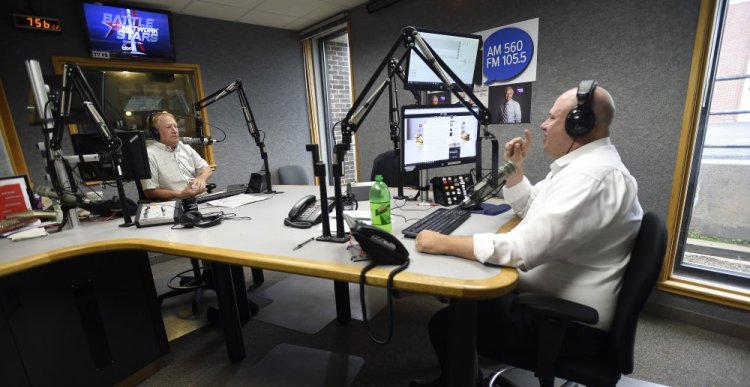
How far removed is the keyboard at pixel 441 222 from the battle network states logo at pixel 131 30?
3272 millimetres

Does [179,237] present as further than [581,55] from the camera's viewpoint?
No

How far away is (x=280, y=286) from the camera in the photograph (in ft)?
8.58

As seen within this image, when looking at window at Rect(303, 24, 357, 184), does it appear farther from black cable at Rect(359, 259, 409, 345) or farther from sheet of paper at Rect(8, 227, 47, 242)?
black cable at Rect(359, 259, 409, 345)

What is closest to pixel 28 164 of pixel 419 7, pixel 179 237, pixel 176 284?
pixel 176 284

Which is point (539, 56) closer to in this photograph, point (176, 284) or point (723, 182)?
point (723, 182)

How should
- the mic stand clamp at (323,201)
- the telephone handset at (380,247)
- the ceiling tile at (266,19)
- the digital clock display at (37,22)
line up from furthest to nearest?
1. the ceiling tile at (266,19)
2. the digital clock display at (37,22)
3. the mic stand clamp at (323,201)
4. the telephone handset at (380,247)

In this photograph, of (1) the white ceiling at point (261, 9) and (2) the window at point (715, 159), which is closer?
(2) the window at point (715, 159)

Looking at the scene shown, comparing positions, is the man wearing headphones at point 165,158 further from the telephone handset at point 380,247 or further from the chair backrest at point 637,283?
the chair backrest at point 637,283

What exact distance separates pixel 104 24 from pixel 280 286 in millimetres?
2713

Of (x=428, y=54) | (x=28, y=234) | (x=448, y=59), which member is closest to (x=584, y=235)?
(x=428, y=54)

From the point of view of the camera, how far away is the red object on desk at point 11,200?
154 centimetres

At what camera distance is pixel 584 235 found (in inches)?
34.9

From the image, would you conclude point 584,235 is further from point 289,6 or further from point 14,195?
point 289,6

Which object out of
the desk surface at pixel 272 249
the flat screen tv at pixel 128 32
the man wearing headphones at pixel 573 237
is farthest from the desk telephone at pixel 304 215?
the flat screen tv at pixel 128 32
